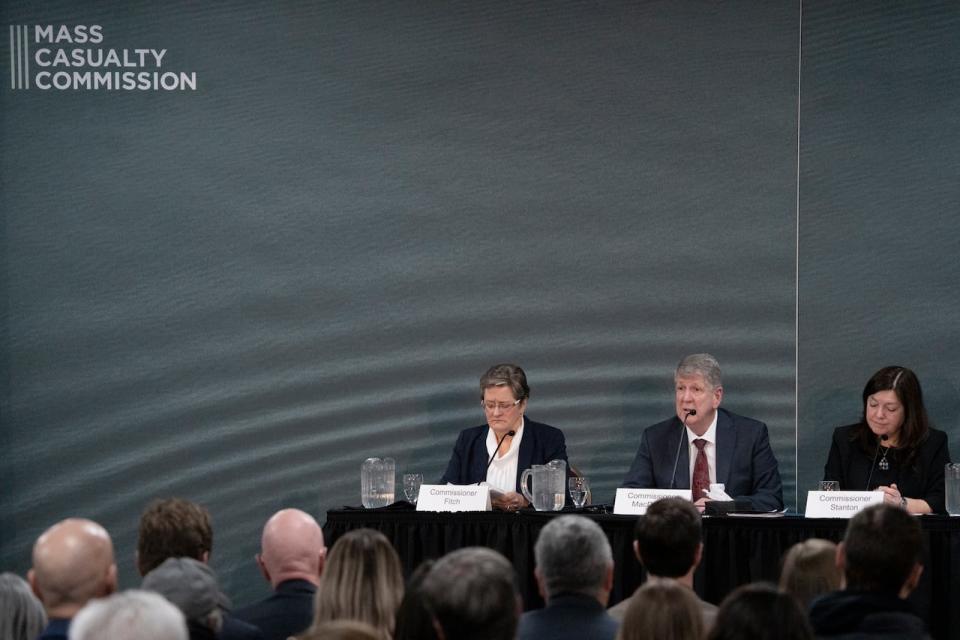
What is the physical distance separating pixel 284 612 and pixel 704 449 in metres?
2.50

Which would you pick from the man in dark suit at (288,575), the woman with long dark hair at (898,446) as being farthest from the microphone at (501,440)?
the man in dark suit at (288,575)

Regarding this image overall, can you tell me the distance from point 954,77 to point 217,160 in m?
3.33

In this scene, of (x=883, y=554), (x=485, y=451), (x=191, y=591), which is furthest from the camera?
(x=485, y=451)

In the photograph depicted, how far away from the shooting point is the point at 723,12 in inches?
236

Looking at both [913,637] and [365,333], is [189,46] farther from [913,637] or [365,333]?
[913,637]

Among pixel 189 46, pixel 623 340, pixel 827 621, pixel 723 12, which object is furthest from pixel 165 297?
pixel 827 621

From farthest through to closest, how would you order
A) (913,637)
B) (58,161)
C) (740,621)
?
(58,161), (913,637), (740,621)

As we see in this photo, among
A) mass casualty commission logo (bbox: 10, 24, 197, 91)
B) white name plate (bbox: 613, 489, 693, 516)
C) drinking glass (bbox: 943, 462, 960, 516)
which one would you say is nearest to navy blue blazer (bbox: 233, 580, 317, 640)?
white name plate (bbox: 613, 489, 693, 516)

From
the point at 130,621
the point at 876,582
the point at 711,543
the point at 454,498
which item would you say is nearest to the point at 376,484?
the point at 454,498

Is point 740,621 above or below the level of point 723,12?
below

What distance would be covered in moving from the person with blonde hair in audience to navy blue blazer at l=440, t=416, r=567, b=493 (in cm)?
242

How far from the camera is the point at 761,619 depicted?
2.23 m

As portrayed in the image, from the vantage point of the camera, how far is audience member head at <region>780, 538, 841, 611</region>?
9.82 feet

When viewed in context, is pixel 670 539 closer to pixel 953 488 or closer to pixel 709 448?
pixel 953 488
